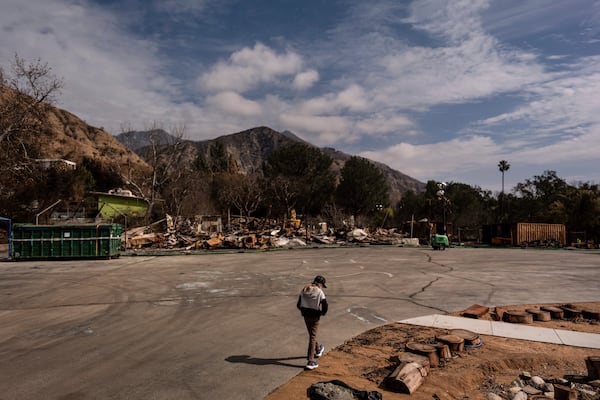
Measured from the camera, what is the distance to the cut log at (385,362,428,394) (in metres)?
5.91

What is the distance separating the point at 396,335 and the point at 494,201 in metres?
77.1

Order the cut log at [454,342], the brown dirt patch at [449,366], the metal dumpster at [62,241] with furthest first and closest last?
the metal dumpster at [62,241] → the cut log at [454,342] → the brown dirt patch at [449,366]

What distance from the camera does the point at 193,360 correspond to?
7410mm

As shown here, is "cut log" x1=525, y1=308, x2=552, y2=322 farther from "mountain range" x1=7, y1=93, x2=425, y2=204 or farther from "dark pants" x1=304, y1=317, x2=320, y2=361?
"mountain range" x1=7, y1=93, x2=425, y2=204

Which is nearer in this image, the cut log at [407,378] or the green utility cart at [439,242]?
the cut log at [407,378]

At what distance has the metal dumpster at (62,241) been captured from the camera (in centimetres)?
2609

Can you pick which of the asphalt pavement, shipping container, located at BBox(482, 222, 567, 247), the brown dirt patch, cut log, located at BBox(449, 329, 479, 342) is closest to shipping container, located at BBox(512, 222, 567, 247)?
shipping container, located at BBox(482, 222, 567, 247)

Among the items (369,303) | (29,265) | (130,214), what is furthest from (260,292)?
(130,214)

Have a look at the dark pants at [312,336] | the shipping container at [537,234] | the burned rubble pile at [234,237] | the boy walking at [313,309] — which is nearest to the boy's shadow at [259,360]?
the dark pants at [312,336]

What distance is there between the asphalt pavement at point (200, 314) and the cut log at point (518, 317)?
5.23 feet

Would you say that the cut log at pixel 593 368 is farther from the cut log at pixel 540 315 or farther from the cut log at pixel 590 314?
the cut log at pixel 590 314

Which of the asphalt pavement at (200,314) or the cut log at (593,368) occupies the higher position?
the cut log at (593,368)

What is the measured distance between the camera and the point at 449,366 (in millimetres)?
6992

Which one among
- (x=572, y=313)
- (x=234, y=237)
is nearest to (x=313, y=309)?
(x=572, y=313)
